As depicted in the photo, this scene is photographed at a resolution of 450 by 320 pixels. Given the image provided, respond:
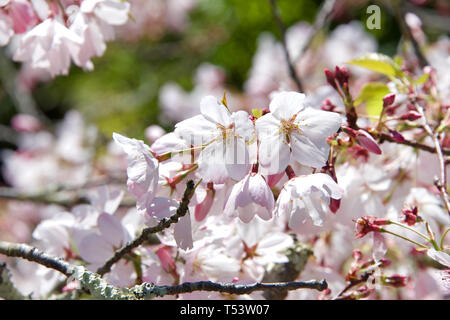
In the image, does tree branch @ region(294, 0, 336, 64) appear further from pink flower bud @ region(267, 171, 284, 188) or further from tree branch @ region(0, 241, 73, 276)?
tree branch @ region(0, 241, 73, 276)

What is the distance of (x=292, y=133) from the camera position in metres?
0.73

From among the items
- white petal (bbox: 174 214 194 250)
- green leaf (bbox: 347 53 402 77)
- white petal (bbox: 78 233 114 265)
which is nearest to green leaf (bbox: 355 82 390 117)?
green leaf (bbox: 347 53 402 77)

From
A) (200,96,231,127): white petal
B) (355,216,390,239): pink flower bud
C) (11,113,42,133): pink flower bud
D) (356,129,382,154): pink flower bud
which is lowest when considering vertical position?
(355,216,390,239): pink flower bud

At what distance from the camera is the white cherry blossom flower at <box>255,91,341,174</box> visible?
701mm

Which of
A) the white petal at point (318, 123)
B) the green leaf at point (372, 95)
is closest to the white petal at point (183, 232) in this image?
the white petal at point (318, 123)

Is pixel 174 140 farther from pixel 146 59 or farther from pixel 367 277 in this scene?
pixel 146 59

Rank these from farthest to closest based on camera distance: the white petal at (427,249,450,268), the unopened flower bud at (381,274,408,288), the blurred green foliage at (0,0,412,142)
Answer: the blurred green foliage at (0,0,412,142)
the unopened flower bud at (381,274,408,288)
the white petal at (427,249,450,268)

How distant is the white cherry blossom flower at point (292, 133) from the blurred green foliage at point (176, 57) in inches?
61.9

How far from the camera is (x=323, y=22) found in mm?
1468

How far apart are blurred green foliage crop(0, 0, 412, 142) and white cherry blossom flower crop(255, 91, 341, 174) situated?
5.16ft

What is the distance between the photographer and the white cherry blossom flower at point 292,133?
2.30 ft

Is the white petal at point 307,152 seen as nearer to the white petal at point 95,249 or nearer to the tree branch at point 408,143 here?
the tree branch at point 408,143

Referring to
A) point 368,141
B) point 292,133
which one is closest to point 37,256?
point 292,133

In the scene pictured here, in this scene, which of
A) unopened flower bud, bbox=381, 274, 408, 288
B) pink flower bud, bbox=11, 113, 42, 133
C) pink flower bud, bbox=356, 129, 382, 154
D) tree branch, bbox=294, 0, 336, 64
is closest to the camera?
pink flower bud, bbox=356, 129, 382, 154
